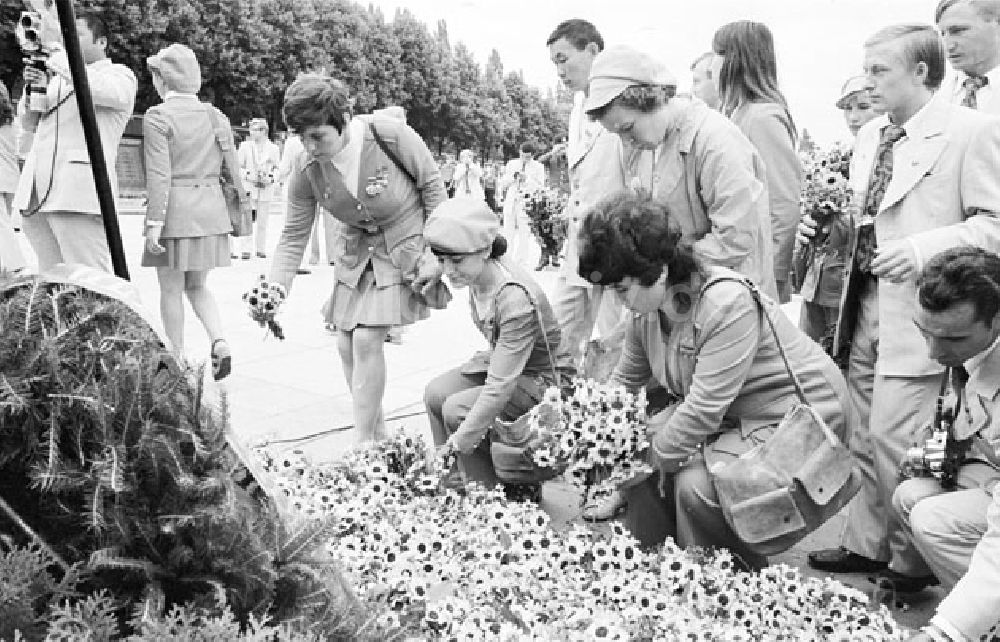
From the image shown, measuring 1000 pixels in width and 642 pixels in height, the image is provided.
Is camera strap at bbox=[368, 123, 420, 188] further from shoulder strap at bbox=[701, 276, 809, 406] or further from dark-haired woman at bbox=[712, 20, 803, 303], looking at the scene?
shoulder strap at bbox=[701, 276, 809, 406]

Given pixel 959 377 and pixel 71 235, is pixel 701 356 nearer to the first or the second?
pixel 959 377

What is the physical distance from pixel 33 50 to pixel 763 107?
10.6 ft

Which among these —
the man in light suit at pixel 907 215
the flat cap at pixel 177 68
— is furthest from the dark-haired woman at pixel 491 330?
the flat cap at pixel 177 68

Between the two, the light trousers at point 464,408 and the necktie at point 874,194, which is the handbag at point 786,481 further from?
the light trousers at point 464,408

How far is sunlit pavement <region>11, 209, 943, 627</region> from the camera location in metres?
4.44

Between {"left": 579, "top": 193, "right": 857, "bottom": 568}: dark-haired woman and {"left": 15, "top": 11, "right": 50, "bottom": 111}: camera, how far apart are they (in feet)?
7.70

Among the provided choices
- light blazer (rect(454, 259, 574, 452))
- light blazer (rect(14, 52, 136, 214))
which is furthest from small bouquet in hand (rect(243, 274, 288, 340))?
light blazer (rect(14, 52, 136, 214))

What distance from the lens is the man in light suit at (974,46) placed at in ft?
12.3

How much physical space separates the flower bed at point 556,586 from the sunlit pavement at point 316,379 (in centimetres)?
59

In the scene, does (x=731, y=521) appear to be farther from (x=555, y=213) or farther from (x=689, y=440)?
(x=555, y=213)

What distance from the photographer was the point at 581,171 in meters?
5.19

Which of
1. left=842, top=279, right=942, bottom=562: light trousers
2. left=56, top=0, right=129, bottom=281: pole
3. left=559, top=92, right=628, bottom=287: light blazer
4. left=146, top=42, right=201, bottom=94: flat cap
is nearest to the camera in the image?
left=56, top=0, right=129, bottom=281: pole

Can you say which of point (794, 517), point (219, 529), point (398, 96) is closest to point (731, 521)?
point (794, 517)

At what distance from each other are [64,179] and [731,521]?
13.6ft
